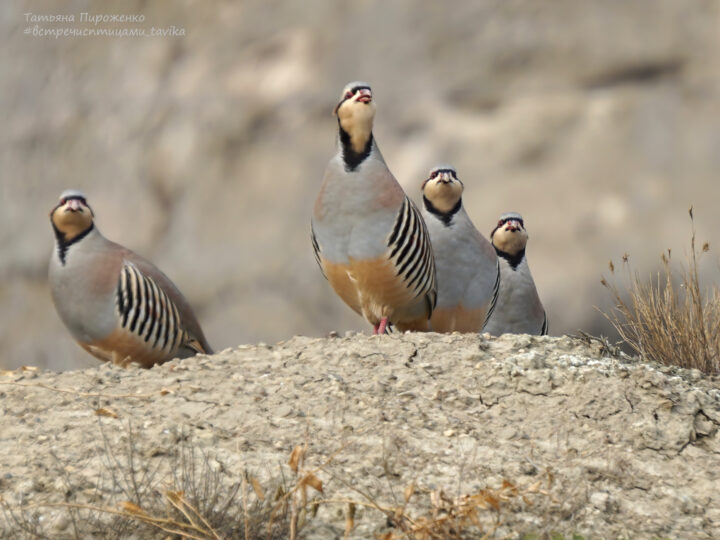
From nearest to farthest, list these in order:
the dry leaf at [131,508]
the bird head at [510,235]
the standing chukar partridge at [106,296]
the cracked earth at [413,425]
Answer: the dry leaf at [131,508] < the cracked earth at [413,425] < the standing chukar partridge at [106,296] < the bird head at [510,235]

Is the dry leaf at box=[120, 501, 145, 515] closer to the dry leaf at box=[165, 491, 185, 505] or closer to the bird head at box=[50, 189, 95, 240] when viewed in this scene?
the dry leaf at box=[165, 491, 185, 505]

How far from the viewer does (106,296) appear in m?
5.48

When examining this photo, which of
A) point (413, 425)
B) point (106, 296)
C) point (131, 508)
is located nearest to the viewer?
point (131, 508)

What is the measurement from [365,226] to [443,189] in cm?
78

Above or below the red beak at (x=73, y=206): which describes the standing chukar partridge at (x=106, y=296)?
below

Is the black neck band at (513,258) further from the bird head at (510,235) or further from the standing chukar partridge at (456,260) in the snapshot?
the standing chukar partridge at (456,260)

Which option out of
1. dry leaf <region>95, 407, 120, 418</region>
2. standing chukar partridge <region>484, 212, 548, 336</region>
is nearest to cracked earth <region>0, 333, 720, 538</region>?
dry leaf <region>95, 407, 120, 418</region>

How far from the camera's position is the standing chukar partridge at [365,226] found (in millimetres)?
5008

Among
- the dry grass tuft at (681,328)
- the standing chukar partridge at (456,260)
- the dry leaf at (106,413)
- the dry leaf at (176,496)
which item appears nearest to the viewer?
the dry leaf at (176,496)

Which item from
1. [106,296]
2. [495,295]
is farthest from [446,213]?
[106,296]

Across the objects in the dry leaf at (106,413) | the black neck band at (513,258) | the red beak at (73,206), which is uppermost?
the red beak at (73,206)

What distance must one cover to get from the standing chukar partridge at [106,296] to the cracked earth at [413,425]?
1217mm

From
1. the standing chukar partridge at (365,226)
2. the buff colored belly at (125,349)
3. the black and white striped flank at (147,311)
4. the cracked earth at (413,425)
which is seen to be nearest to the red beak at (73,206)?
the black and white striped flank at (147,311)

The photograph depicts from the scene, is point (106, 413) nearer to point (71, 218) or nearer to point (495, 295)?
point (71, 218)
